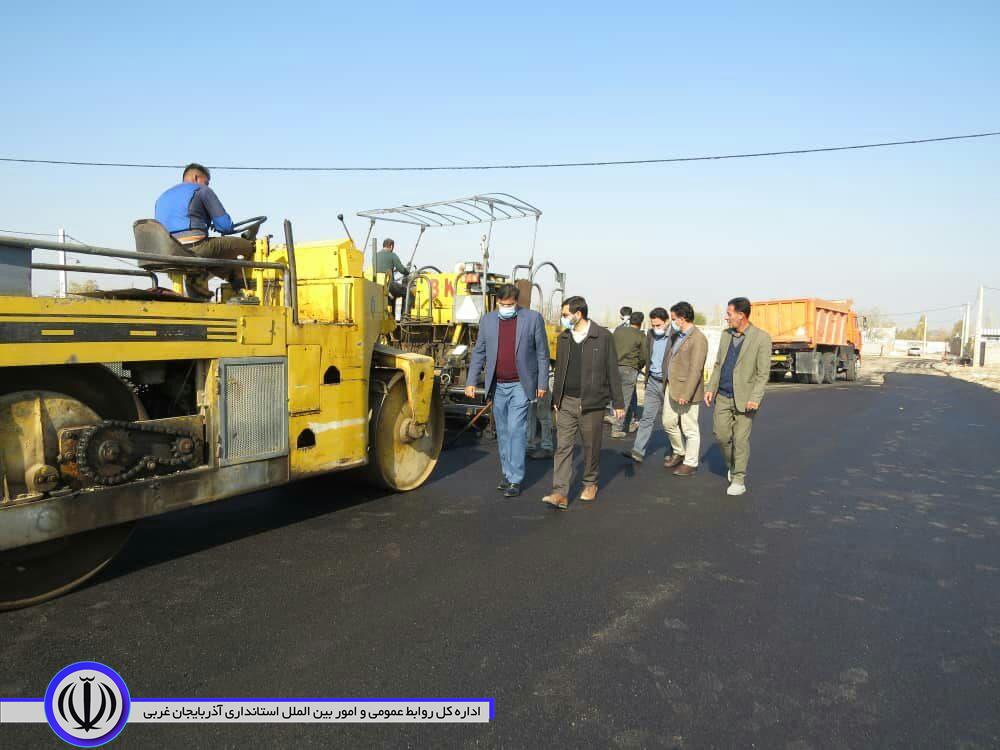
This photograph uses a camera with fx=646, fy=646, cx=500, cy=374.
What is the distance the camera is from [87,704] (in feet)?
8.37

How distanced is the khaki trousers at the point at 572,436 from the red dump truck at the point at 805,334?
16544 millimetres

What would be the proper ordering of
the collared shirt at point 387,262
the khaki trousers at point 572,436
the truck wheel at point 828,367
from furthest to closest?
the truck wheel at point 828,367
the collared shirt at point 387,262
the khaki trousers at point 572,436

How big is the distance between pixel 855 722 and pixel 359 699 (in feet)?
6.36

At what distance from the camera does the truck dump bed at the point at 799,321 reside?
68.0ft

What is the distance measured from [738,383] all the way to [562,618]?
3.58 m

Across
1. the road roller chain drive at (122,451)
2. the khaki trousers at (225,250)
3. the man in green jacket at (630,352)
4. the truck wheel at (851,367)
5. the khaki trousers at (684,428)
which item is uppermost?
the khaki trousers at (225,250)

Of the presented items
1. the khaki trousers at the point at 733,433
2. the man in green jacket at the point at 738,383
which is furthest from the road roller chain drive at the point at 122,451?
the khaki trousers at the point at 733,433

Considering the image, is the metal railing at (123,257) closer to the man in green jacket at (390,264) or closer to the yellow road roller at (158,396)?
the yellow road roller at (158,396)

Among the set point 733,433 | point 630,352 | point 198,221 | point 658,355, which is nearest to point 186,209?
point 198,221

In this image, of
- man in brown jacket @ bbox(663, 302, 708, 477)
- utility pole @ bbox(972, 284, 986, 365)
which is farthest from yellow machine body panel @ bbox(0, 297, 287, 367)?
utility pole @ bbox(972, 284, 986, 365)

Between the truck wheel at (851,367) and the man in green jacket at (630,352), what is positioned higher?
the man in green jacket at (630,352)

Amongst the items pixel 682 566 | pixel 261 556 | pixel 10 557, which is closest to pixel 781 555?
pixel 682 566

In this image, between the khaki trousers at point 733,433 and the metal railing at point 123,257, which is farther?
the khaki trousers at point 733,433

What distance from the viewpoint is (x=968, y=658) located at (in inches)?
118
